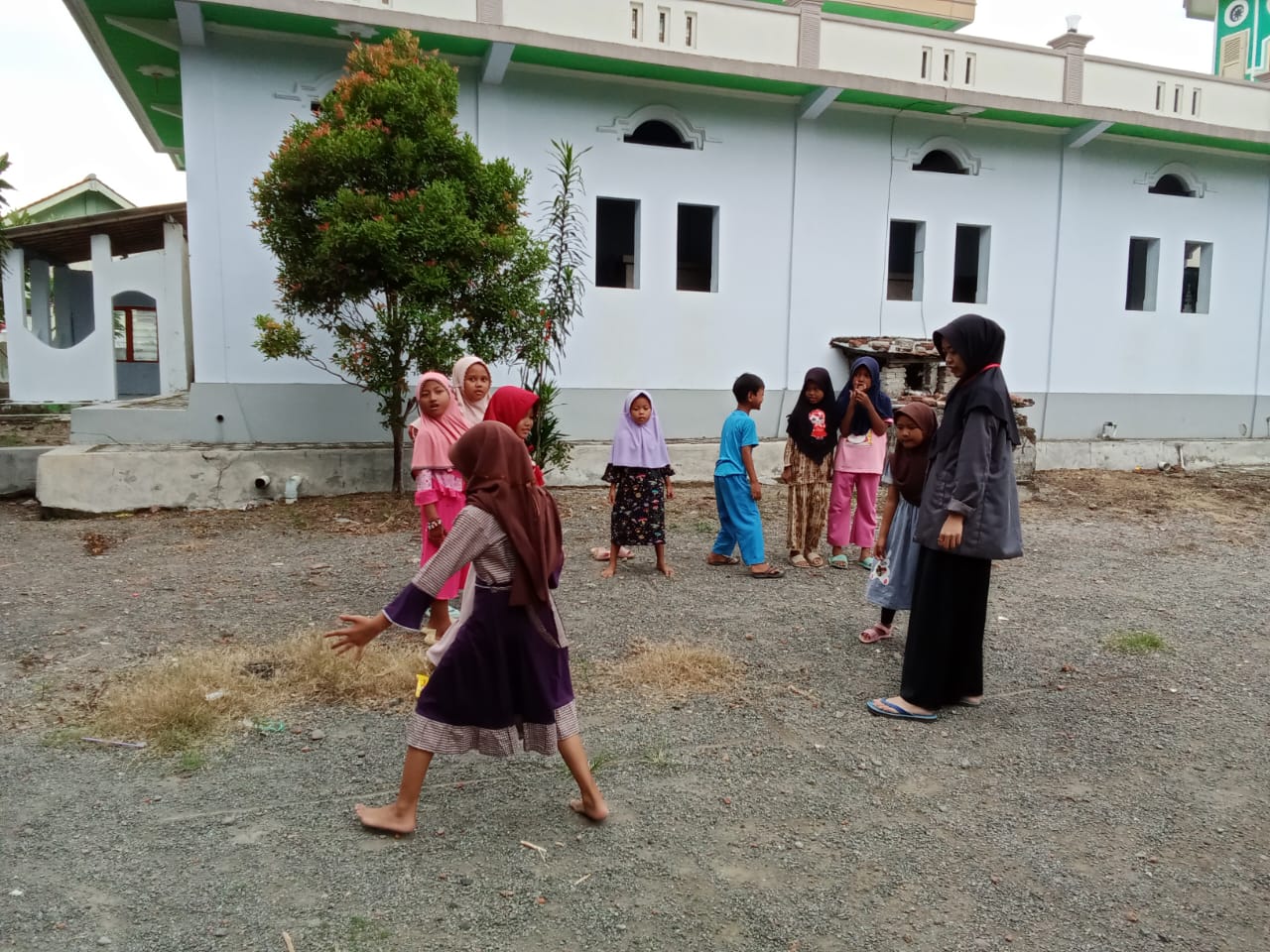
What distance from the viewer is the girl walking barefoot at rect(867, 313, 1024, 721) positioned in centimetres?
355

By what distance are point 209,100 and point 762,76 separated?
6346 millimetres

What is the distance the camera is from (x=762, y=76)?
1049 cm

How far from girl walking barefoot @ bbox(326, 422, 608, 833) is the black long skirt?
1785mm

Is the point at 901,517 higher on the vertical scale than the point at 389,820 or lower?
higher

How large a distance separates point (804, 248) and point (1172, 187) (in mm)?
6804

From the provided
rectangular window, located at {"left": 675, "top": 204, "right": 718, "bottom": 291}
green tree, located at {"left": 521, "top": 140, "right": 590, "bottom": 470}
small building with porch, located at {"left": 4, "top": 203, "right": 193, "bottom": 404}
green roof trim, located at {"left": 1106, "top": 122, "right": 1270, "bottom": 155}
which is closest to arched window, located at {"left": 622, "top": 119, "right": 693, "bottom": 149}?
green tree, located at {"left": 521, "top": 140, "right": 590, "bottom": 470}

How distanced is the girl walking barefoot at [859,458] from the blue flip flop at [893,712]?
2.31 m

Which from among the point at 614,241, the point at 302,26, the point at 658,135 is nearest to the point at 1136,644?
the point at 658,135

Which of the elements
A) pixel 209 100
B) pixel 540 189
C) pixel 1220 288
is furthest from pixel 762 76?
pixel 1220 288

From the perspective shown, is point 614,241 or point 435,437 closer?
point 435,437

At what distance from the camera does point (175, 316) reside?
1377cm

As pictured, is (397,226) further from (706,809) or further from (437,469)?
(706,809)

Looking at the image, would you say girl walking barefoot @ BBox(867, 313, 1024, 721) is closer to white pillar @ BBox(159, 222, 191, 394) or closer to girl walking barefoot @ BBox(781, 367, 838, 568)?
girl walking barefoot @ BBox(781, 367, 838, 568)

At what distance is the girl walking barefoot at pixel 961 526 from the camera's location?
355 cm
